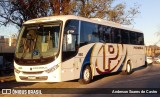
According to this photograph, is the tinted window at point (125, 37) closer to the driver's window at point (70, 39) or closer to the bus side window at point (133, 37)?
the bus side window at point (133, 37)

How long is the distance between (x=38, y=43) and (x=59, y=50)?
3.90ft

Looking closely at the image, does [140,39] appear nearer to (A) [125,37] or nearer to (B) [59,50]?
(A) [125,37]

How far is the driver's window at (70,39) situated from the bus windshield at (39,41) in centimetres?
40

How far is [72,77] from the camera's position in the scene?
16.2 m

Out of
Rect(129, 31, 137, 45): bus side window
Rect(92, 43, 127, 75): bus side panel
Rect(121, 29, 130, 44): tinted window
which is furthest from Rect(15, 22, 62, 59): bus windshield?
Rect(129, 31, 137, 45): bus side window

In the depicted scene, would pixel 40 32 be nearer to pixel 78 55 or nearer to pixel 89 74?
pixel 78 55

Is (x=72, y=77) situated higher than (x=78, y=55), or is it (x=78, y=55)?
(x=78, y=55)

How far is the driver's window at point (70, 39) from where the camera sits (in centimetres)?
1578

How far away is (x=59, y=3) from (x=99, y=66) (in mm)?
10798

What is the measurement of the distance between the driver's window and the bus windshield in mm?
396

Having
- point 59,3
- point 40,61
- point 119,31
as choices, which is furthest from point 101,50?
point 59,3

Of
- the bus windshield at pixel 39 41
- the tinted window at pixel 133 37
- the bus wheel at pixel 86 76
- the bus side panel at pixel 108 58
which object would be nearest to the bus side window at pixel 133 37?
the tinted window at pixel 133 37

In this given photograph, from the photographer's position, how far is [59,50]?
15.3m

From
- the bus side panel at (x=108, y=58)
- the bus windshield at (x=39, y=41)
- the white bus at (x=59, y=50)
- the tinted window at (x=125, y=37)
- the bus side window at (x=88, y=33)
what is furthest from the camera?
the tinted window at (x=125, y=37)
